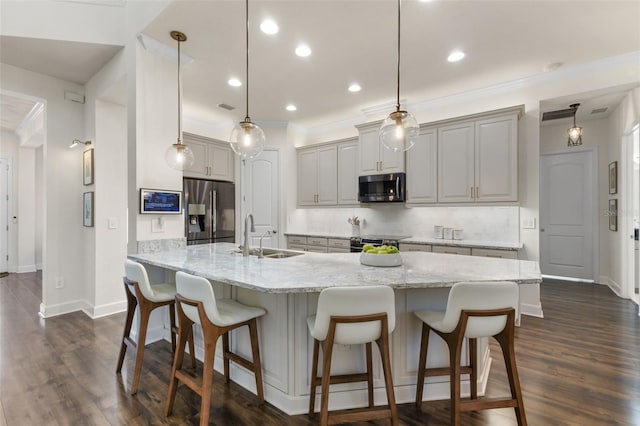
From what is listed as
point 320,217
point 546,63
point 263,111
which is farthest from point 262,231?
point 546,63

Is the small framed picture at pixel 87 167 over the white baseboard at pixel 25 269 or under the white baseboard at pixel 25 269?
over

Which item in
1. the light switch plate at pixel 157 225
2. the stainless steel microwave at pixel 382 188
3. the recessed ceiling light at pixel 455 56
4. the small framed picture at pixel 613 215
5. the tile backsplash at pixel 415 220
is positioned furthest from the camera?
the small framed picture at pixel 613 215

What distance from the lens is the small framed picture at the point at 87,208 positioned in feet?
12.1

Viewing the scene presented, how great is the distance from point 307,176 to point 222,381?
13.0 feet

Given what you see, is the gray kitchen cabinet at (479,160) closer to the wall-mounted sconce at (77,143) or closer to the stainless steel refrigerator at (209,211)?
the stainless steel refrigerator at (209,211)

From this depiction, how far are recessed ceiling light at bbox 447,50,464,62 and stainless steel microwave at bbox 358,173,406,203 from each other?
159 centimetres

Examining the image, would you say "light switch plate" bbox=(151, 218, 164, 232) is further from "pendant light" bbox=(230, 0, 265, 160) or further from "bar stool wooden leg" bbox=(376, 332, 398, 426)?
"bar stool wooden leg" bbox=(376, 332, 398, 426)

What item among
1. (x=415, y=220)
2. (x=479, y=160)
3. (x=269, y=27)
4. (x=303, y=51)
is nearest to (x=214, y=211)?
(x=303, y=51)

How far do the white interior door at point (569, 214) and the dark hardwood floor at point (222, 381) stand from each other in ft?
6.67

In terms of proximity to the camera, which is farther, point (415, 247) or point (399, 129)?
point (415, 247)

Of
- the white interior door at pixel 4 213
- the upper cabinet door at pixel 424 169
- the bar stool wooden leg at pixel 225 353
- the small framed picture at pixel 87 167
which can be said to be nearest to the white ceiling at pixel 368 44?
the upper cabinet door at pixel 424 169

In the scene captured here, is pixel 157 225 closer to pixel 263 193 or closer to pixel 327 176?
pixel 263 193

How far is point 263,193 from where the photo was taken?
18.5 feet

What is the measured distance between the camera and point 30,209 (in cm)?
642
